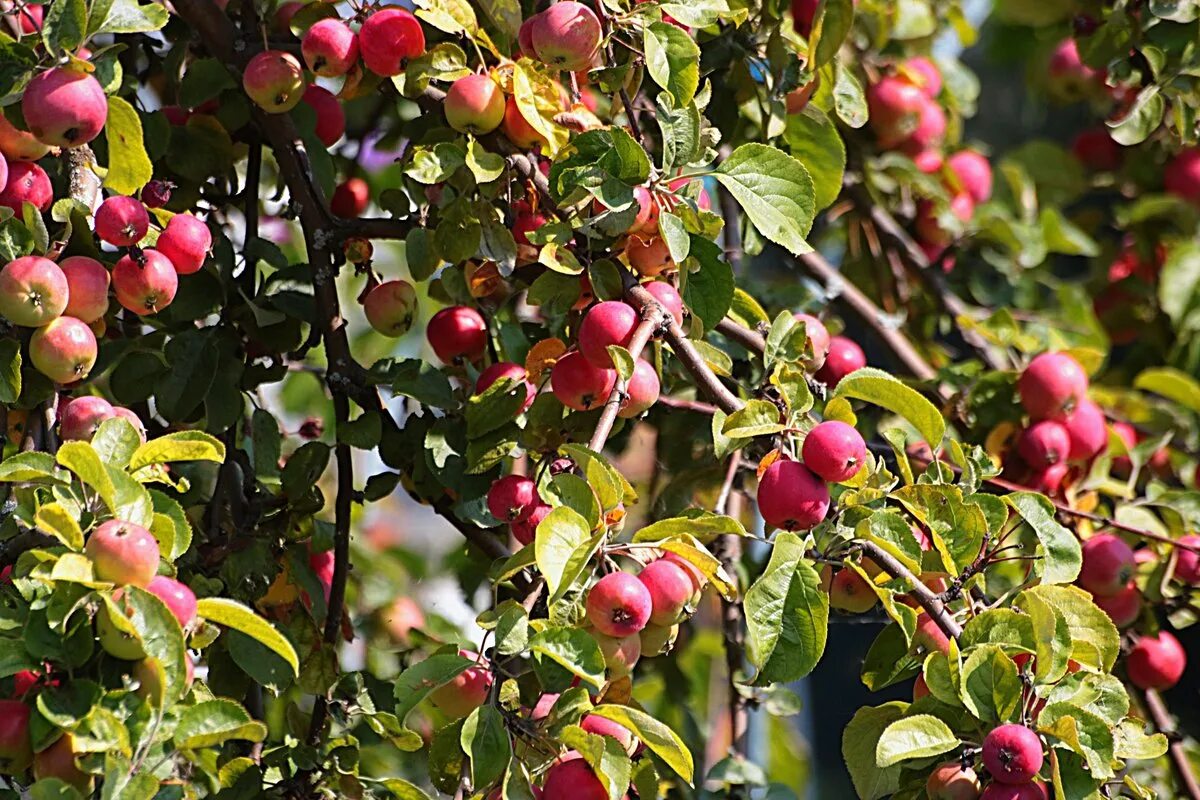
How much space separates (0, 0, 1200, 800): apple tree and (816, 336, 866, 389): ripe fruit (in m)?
0.08

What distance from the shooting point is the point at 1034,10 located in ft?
6.08

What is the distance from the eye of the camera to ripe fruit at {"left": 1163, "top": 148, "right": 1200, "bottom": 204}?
1988 millimetres

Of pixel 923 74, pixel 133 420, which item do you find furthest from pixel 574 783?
pixel 923 74

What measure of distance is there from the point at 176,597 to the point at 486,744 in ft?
0.67

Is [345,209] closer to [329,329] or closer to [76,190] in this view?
[329,329]

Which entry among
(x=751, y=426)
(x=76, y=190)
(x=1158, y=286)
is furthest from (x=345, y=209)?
(x=1158, y=286)

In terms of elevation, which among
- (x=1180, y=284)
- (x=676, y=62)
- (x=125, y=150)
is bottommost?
(x=1180, y=284)

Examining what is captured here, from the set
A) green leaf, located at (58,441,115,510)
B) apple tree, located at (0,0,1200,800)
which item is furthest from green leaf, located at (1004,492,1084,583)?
green leaf, located at (58,441,115,510)

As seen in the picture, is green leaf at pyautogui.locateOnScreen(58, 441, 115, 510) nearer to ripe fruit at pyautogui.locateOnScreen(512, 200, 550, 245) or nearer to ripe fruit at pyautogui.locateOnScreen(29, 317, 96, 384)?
ripe fruit at pyautogui.locateOnScreen(29, 317, 96, 384)

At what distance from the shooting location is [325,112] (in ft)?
4.31

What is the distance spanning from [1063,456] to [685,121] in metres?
0.64

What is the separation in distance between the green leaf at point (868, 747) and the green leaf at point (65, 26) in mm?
729

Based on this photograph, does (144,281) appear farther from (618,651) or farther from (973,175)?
(973,175)

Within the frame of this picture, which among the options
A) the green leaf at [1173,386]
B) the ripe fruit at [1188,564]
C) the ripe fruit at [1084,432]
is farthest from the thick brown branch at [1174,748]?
the green leaf at [1173,386]
